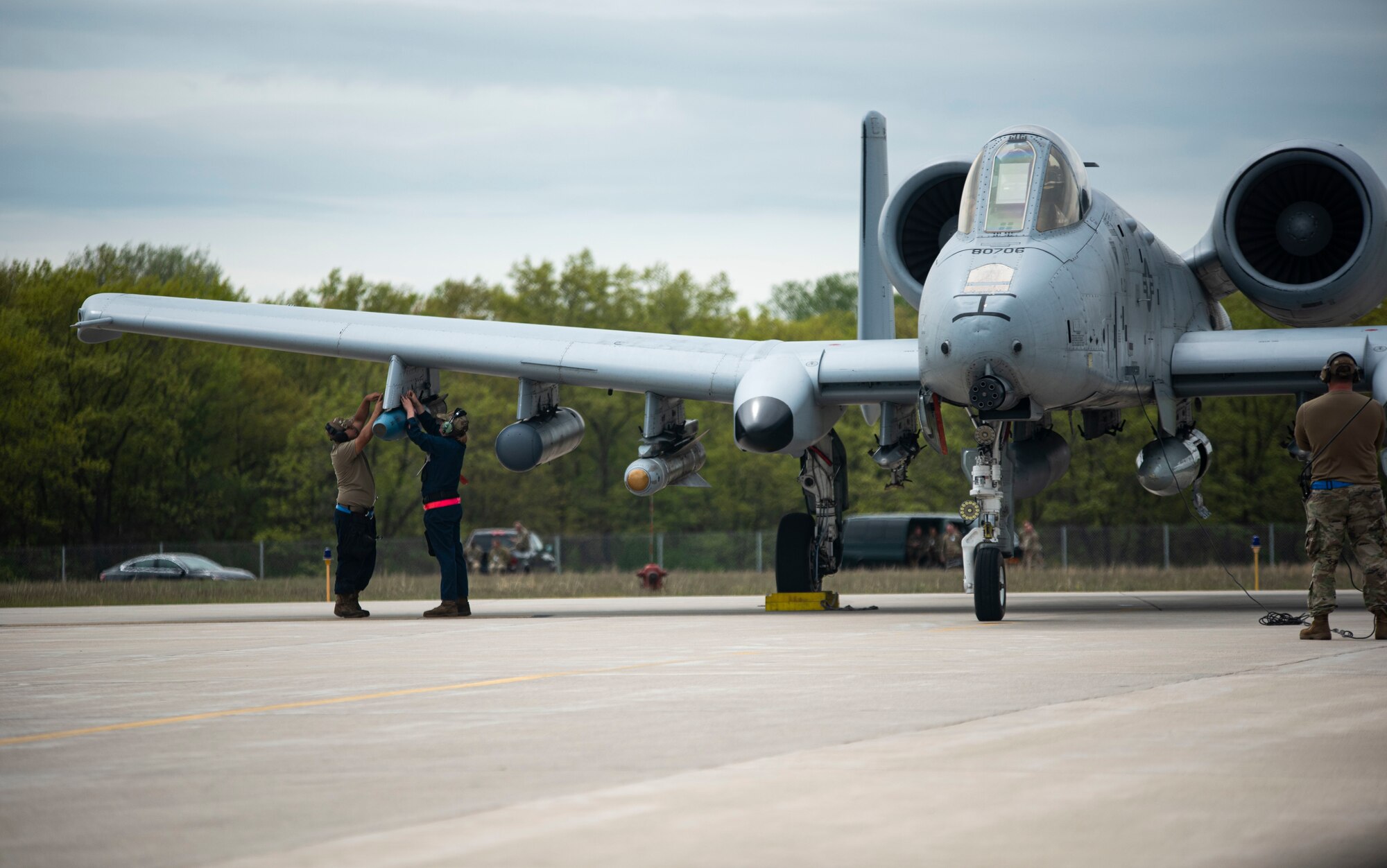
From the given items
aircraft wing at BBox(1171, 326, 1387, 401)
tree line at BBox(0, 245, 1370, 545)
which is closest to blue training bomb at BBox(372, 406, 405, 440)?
aircraft wing at BBox(1171, 326, 1387, 401)

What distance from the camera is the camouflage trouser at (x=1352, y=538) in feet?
36.8

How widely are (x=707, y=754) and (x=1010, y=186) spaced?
1015cm

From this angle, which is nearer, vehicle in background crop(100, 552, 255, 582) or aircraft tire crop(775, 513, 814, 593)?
aircraft tire crop(775, 513, 814, 593)

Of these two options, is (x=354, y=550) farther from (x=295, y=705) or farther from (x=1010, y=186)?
A: (x=295, y=705)

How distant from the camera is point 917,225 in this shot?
19.3 metres

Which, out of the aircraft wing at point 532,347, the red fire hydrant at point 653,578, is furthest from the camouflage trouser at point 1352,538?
the red fire hydrant at point 653,578

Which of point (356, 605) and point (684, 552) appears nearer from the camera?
point (356, 605)

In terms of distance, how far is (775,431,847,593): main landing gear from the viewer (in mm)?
18844

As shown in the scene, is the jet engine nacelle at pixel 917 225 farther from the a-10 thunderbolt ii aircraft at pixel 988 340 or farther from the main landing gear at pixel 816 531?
the main landing gear at pixel 816 531

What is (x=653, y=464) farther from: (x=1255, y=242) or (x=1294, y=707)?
(x=1294, y=707)

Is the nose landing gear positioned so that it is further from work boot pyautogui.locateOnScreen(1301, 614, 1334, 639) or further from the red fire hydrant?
the red fire hydrant

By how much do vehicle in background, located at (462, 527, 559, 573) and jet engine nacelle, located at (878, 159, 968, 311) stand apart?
3022cm

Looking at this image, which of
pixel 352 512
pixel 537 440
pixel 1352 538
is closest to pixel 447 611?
pixel 352 512

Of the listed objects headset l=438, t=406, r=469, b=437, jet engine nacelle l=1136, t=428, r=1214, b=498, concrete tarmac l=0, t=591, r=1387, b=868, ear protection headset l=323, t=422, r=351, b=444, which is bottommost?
concrete tarmac l=0, t=591, r=1387, b=868
